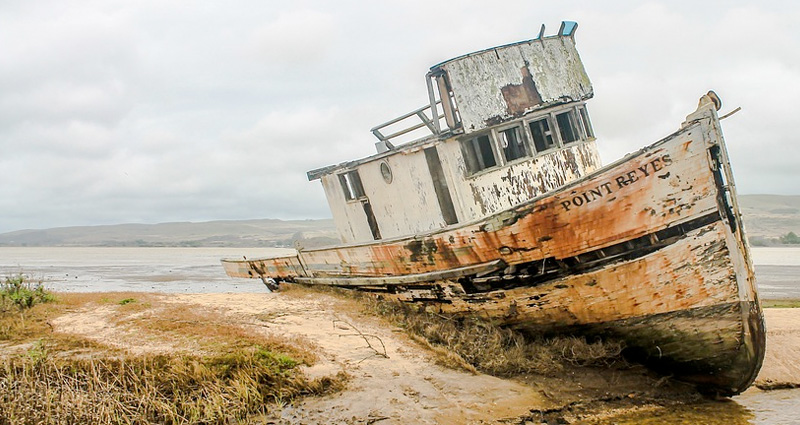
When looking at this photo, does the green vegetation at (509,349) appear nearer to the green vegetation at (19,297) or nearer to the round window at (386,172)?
the round window at (386,172)

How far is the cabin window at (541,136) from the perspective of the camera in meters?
7.81

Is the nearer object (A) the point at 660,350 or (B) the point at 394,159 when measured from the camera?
(A) the point at 660,350

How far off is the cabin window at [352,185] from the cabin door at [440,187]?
180cm

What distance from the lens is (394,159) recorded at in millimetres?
8234

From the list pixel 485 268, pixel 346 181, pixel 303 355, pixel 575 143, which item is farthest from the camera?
pixel 346 181

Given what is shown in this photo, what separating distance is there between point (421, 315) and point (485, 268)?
148cm

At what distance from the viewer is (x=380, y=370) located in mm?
5434

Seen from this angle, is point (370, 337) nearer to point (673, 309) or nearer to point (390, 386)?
point (390, 386)

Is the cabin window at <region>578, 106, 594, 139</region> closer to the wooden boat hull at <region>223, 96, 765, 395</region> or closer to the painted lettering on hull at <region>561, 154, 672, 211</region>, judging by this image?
the wooden boat hull at <region>223, 96, 765, 395</region>

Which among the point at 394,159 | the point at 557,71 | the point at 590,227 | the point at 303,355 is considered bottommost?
the point at 303,355

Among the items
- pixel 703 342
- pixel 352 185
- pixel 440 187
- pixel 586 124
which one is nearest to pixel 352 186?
pixel 352 185

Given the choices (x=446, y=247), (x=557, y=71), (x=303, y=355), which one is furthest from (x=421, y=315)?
(x=557, y=71)

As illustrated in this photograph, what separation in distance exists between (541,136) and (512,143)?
0.48 meters

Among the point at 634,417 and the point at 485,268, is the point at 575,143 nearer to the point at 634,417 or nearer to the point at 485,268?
the point at 485,268
